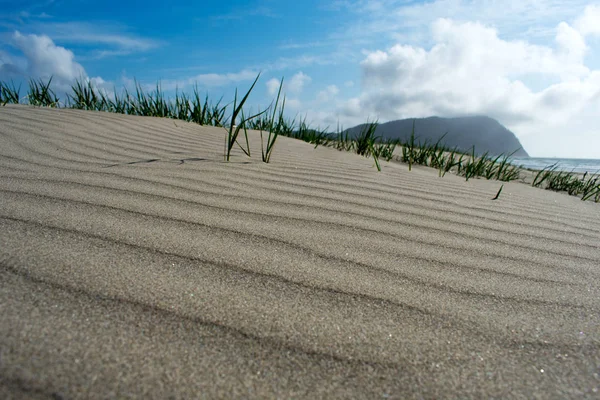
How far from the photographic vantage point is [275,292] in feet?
2.96

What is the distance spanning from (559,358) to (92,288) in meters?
1.01

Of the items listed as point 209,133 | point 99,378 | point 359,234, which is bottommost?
point 99,378

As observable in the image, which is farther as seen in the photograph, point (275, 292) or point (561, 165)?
point (561, 165)

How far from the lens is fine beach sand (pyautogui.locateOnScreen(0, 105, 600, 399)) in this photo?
0.65 meters

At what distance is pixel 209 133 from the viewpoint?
11.1ft

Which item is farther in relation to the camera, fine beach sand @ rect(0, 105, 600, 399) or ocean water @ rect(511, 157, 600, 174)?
ocean water @ rect(511, 157, 600, 174)

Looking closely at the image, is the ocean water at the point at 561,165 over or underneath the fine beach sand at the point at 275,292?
over

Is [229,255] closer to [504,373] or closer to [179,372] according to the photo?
[179,372]

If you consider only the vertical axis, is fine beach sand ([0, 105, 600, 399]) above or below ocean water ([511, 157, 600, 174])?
below

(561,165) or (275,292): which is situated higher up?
(561,165)

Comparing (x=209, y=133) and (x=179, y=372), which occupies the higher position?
(x=209, y=133)

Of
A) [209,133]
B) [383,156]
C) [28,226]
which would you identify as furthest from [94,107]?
[28,226]

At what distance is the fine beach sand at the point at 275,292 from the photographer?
65 cm

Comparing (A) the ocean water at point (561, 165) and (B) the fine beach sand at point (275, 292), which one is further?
(A) the ocean water at point (561, 165)
